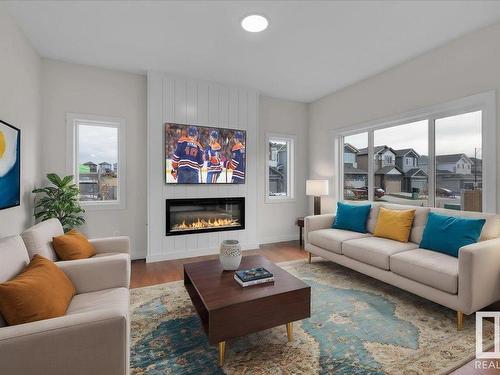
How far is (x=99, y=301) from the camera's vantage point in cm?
172

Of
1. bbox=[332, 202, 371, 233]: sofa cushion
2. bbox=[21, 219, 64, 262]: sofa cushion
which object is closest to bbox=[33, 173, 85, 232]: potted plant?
bbox=[21, 219, 64, 262]: sofa cushion

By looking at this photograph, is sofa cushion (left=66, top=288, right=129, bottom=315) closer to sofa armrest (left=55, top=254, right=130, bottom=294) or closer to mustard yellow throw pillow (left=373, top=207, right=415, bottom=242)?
sofa armrest (left=55, top=254, right=130, bottom=294)

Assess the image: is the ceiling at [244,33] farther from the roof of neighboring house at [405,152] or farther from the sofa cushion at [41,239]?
the sofa cushion at [41,239]

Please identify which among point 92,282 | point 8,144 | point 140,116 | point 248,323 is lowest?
point 248,323

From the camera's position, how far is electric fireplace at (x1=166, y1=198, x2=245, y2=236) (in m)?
4.11

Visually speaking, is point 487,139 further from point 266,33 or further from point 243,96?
point 243,96

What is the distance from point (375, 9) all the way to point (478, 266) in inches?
95.2

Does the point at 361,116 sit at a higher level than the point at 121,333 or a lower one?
higher

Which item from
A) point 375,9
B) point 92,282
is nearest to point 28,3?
point 92,282

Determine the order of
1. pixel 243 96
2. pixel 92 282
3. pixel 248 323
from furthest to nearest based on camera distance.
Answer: pixel 243 96, pixel 92 282, pixel 248 323

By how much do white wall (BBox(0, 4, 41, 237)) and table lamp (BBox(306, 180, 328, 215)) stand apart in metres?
4.00

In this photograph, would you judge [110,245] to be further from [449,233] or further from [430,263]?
[449,233]

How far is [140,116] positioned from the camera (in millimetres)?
4031

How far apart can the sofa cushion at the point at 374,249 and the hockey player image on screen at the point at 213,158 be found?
225 cm
